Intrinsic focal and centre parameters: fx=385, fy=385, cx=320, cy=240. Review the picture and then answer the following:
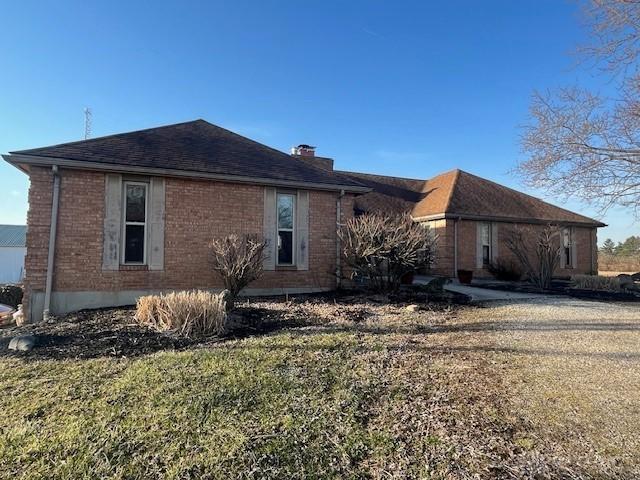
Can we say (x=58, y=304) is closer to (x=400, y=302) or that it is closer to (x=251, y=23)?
(x=400, y=302)

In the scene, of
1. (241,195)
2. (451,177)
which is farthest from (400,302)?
(451,177)

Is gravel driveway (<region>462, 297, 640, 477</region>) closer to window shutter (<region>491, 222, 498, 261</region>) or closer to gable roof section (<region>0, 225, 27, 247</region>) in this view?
window shutter (<region>491, 222, 498, 261</region>)

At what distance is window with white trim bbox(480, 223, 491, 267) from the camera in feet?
57.0

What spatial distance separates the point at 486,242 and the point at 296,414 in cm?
1613

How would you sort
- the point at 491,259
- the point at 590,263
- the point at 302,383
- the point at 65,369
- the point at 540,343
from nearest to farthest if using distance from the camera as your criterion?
1. the point at 302,383
2. the point at 65,369
3. the point at 540,343
4. the point at 491,259
5. the point at 590,263

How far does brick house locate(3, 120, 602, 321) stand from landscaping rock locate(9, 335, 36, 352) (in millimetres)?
3055

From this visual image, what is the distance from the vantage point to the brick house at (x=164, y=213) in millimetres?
8617

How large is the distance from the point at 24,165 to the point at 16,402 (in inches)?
275

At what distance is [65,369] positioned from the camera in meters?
4.66

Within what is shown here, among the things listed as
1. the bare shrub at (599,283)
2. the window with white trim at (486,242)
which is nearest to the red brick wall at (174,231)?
the window with white trim at (486,242)

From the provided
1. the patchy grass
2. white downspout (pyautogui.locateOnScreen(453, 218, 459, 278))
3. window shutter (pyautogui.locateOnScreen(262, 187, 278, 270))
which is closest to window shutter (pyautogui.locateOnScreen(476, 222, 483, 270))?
white downspout (pyautogui.locateOnScreen(453, 218, 459, 278))

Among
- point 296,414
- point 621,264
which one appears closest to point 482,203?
point 296,414

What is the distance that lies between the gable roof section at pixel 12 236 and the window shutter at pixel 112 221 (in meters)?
30.7

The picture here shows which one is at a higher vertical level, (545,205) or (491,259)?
(545,205)
